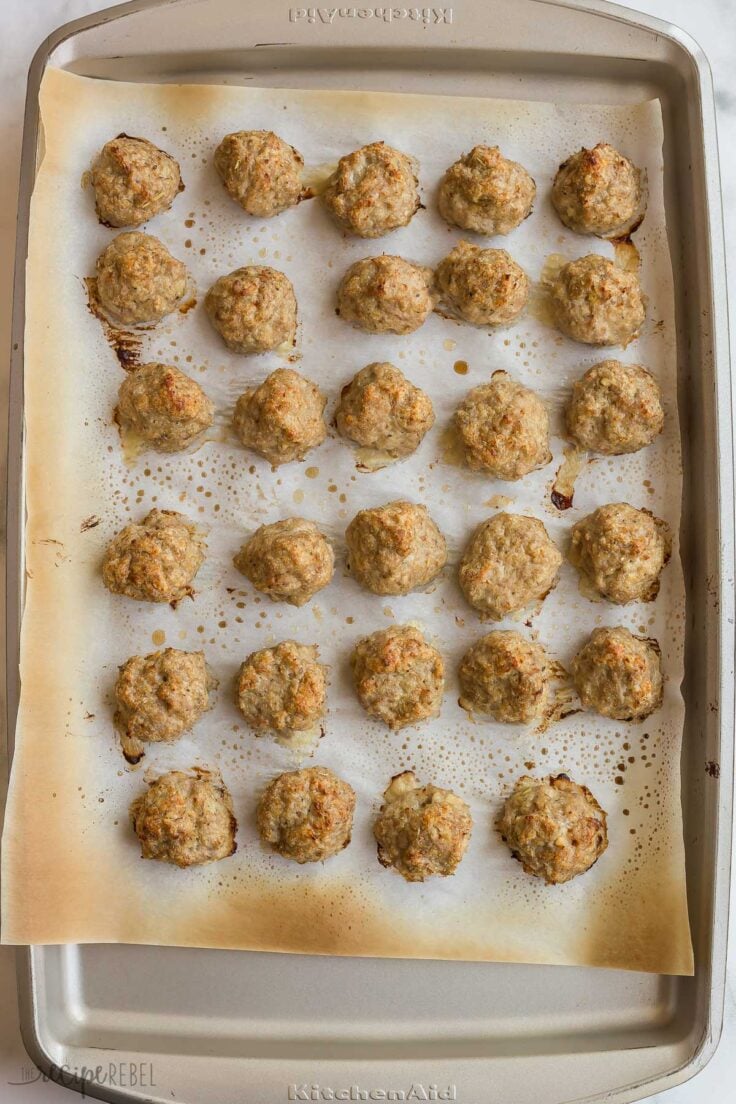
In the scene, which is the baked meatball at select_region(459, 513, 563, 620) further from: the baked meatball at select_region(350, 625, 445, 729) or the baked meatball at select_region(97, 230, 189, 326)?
the baked meatball at select_region(97, 230, 189, 326)

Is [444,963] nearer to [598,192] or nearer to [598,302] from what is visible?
[598,302]

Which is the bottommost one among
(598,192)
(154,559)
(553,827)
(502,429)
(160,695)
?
(553,827)

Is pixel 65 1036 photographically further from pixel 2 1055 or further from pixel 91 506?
pixel 91 506

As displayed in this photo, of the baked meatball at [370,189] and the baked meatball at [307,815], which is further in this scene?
the baked meatball at [370,189]

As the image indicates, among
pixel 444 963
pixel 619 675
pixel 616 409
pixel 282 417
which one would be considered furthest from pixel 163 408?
pixel 444 963

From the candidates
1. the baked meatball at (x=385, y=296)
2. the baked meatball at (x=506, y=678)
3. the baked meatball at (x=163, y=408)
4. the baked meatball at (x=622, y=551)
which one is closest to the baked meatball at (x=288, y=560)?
the baked meatball at (x=163, y=408)

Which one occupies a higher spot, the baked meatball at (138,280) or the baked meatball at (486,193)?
the baked meatball at (486,193)

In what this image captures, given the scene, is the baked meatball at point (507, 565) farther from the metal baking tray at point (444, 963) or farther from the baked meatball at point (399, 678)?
the metal baking tray at point (444, 963)
